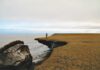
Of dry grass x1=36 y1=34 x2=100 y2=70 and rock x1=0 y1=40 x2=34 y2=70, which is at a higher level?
rock x1=0 y1=40 x2=34 y2=70

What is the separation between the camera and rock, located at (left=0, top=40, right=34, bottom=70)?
3.43ft

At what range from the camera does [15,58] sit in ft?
3.62

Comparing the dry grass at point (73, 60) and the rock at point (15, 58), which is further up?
the rock at point (15, 58)

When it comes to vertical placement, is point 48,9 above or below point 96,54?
above

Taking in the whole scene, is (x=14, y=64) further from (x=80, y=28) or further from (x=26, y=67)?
(x=80, y=28)

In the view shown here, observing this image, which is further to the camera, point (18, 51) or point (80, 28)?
point (80, 28)

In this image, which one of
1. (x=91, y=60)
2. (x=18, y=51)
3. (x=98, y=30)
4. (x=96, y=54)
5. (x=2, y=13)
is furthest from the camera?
(x=2, y=13)

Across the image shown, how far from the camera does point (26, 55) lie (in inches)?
44.3

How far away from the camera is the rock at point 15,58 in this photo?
1.04 m

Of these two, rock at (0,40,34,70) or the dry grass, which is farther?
the dry grass

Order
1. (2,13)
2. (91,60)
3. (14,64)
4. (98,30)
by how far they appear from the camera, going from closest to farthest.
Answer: (14,64) → (91,60) → (98,30) → (2,13)

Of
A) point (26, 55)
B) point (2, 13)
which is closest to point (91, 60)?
point (26, 55)

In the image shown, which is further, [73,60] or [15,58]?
[73,60]

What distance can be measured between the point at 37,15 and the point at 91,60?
189 cm
